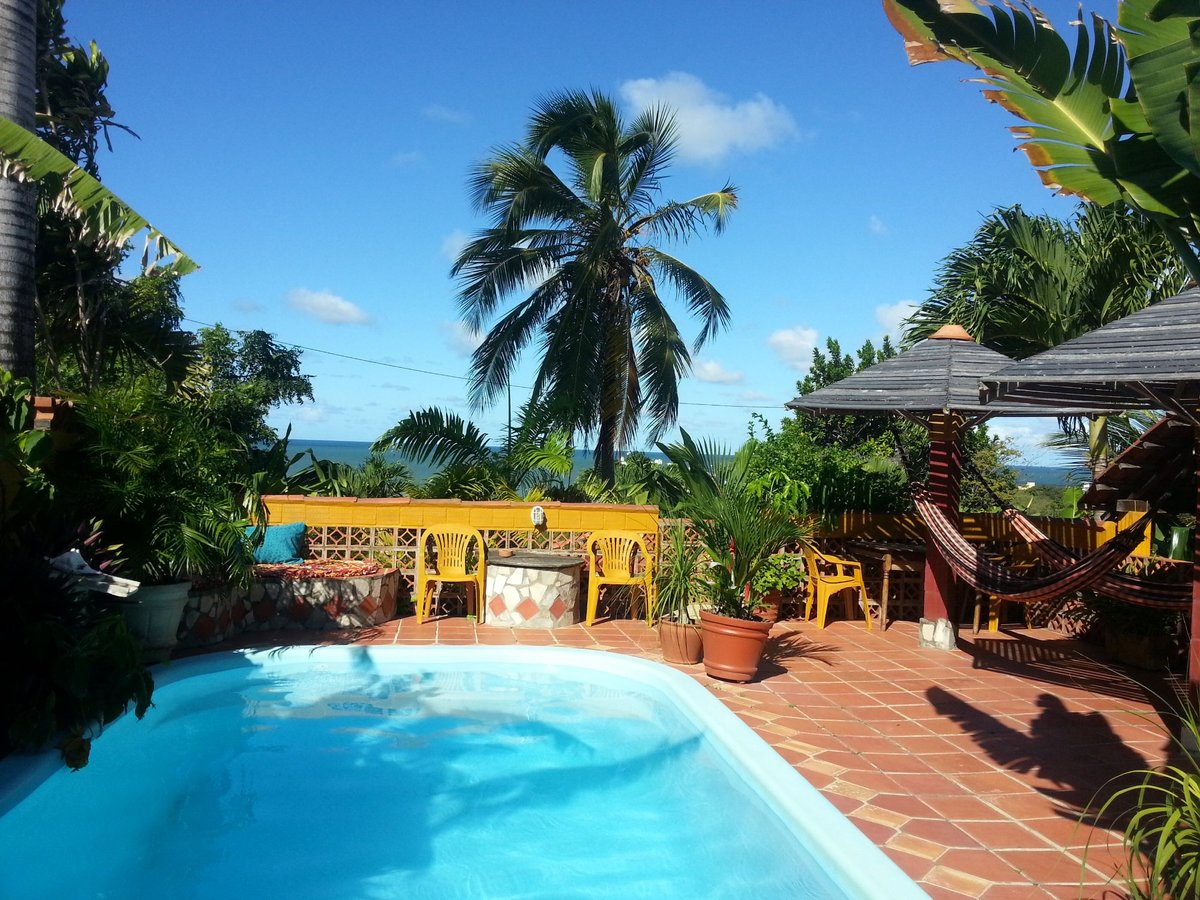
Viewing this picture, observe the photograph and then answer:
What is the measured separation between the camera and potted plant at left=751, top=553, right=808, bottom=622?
8453mm

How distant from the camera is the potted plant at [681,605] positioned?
22.8ft

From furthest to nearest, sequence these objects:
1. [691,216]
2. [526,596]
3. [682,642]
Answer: [691,216] < [526,596] < [682,642]

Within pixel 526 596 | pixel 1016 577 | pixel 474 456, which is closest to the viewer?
pixel 1016 577

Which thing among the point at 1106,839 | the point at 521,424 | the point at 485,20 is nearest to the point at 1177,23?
the point at 1106,839

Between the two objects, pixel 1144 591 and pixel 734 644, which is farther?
pixel 734 644

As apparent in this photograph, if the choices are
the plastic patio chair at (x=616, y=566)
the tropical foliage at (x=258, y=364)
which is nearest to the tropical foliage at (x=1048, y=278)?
the plastic patio chair at (x=616, y=566)

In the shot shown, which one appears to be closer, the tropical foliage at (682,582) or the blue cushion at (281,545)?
the tropical foliage at (682,582)

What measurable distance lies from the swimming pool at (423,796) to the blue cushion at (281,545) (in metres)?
1.78

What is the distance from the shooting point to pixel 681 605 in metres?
7.05

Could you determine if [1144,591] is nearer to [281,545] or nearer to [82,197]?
[281,545]

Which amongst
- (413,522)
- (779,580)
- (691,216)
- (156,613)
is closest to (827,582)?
(779,580)

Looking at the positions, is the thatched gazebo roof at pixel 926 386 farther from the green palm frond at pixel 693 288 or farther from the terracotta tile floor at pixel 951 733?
the green palm frond at pixel 693 288

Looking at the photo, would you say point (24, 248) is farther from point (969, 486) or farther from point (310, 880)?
point (969, 486)

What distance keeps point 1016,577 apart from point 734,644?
8.10ft
